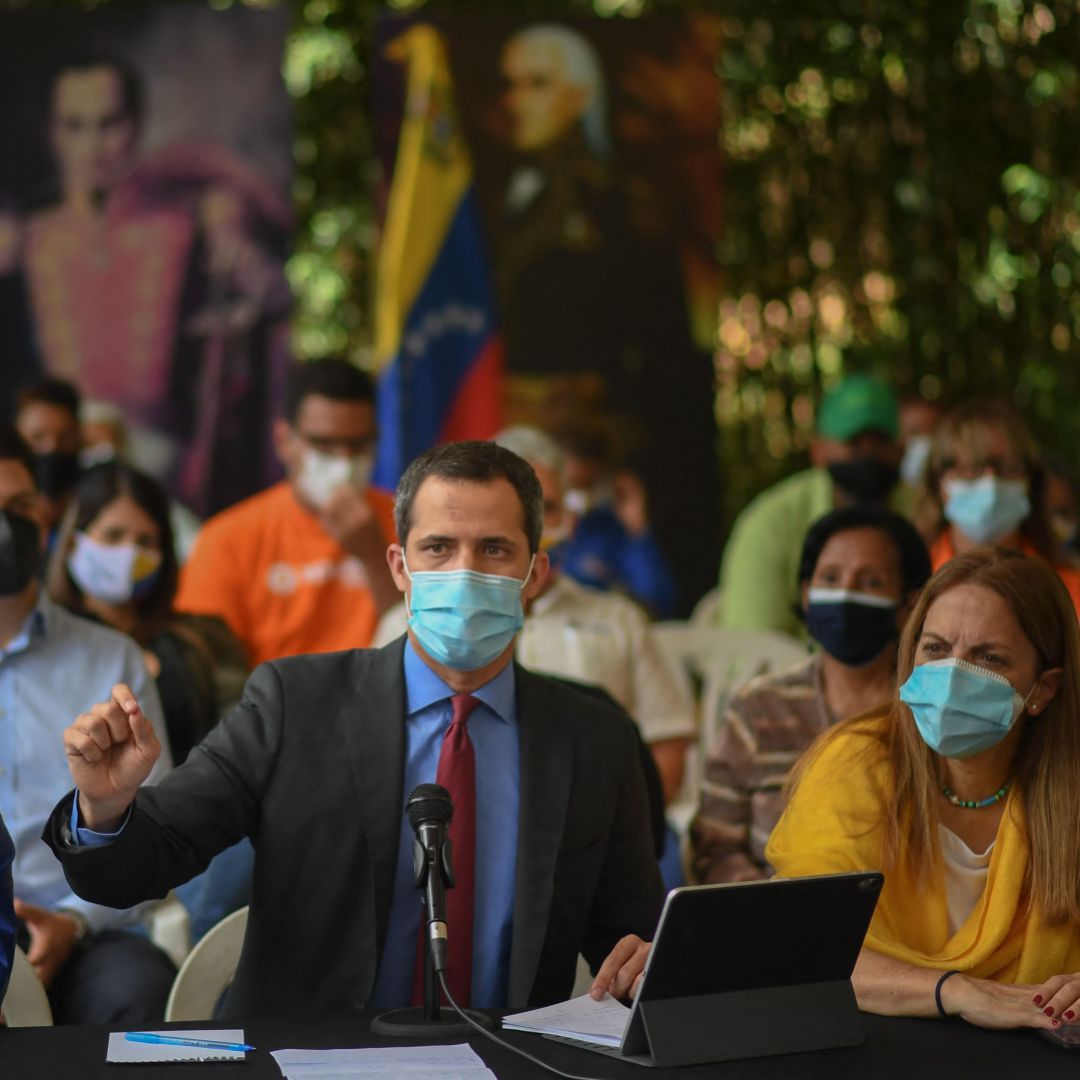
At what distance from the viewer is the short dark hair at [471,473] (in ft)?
9.57

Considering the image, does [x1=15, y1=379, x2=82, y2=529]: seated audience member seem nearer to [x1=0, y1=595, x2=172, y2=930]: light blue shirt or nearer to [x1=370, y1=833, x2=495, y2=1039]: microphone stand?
[x1=0, y1=595, x2=172, y2=930]: light blue shirt

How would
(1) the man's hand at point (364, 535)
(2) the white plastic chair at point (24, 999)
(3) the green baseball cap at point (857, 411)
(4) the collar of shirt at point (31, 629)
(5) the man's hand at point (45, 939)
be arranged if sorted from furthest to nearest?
1. (3) the green baseball cap at point (857, 411)
2. (1) the man's hand at point (364, 535)
3. (4) the collar of shirt at point (31, 629)
4. (5) the man's hand at point (45, 939)
5. (2) the white plastic chair at point (24, 999)

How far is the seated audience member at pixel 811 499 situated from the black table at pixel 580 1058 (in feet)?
11.0

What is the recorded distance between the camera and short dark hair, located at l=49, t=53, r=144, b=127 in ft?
22.9

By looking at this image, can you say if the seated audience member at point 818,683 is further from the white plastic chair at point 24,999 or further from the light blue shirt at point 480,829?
the white plastic chair at point 24,999

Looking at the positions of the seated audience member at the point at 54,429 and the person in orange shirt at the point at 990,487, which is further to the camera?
the seated audience member at the point at 54,429

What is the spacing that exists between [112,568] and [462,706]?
6.15 feet

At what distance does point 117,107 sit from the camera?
699cm

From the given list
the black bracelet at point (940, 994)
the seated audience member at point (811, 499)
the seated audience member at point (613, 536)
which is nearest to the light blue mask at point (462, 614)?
the black bracelet at point (940, 994)

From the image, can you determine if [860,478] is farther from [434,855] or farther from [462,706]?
[434,855]

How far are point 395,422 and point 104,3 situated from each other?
2.49m

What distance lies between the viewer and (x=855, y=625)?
13.1ft

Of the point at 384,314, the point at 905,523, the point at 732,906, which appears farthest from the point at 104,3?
the point at 732,906

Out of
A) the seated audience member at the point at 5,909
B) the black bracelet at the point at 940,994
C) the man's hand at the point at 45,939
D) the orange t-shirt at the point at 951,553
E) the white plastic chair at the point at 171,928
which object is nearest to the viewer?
the seated audience member at the point at 5,909
